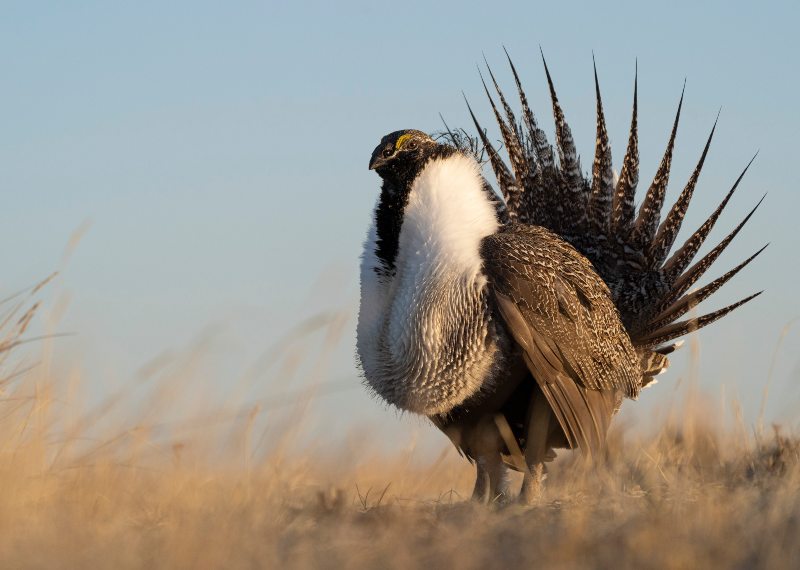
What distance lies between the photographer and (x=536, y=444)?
16.6ft

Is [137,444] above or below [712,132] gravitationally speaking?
below

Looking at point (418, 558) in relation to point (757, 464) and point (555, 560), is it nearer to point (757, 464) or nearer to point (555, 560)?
point (555, 560)

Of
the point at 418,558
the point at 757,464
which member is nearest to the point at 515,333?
the point at 757,464

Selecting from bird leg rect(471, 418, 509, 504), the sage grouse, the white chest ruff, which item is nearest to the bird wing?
the sage grouse

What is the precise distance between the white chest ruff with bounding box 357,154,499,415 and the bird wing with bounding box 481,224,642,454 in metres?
0.12

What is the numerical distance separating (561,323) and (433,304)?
60 centimetres

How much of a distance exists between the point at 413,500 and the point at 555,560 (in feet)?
5.51

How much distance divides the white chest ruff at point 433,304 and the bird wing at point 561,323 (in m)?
0.12

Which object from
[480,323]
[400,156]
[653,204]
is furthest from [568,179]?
[480,323]

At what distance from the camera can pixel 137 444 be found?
14.4ft

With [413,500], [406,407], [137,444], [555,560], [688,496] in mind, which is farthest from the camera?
[406,407]

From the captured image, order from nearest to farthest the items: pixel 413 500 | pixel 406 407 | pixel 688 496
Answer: pixel 688 496, pixel 413 500, pixel 406 407

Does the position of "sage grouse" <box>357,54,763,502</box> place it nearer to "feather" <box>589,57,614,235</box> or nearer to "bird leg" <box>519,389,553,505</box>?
"bird leg" <box>519,389,553,505</box>

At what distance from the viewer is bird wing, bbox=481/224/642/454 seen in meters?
4.80
